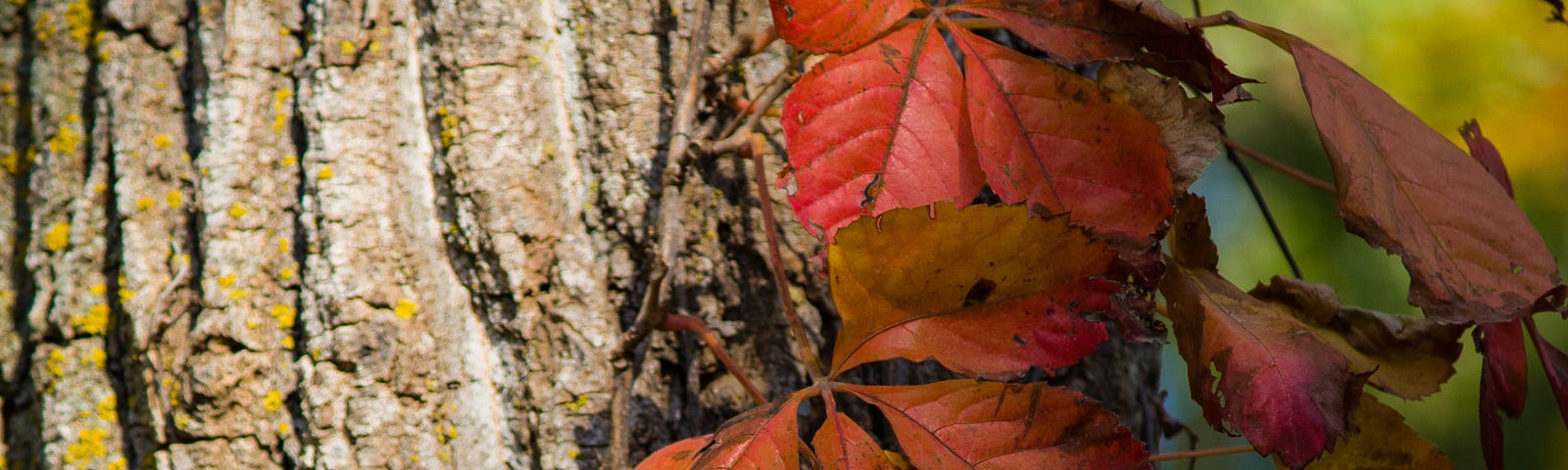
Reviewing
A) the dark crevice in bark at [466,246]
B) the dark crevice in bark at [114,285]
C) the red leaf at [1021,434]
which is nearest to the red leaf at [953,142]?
the red leaf at [1021,434]

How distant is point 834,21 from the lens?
542mm

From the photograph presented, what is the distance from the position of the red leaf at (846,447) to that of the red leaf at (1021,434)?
0.06 ft

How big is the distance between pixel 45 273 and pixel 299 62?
1.05 ft

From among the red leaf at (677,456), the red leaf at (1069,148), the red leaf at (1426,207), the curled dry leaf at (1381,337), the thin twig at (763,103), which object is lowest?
the curled dry leaf at (1381,337)

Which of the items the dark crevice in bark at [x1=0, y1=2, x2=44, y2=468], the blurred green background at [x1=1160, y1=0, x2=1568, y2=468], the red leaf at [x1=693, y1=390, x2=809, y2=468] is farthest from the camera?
the blurred green background at [x1=1160, y1=0, x2=1568, y2=468]

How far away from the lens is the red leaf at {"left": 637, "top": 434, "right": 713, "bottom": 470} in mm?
542

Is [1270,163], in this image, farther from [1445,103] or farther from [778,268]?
[1445,103]

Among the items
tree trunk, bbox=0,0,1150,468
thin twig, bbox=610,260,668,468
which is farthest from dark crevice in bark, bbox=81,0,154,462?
thin twig, bbox=610,260,668,468

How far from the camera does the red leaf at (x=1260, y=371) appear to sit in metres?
0.51

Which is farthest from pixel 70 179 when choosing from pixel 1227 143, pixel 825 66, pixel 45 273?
pixel 1227 143

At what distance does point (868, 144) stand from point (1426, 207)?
1.05 feet

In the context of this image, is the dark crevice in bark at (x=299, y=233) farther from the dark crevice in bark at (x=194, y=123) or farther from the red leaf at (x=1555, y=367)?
the red leaf at (x=1555, y=367)

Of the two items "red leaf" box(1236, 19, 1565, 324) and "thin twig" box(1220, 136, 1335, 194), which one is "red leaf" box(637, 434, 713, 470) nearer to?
"red leaf" box(1236, 19, 1565, 324)

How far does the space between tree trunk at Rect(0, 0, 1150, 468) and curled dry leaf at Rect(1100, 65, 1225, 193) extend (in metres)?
0.29
